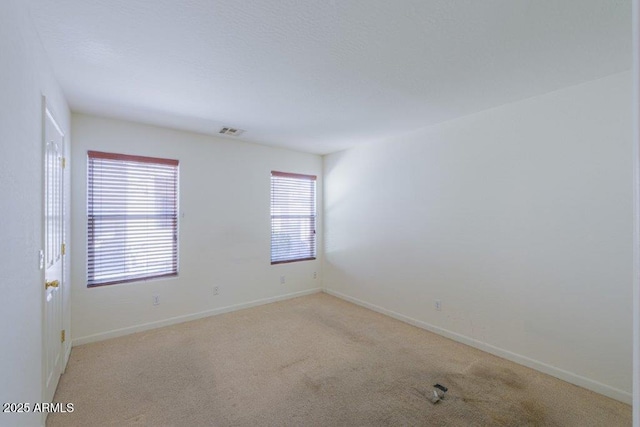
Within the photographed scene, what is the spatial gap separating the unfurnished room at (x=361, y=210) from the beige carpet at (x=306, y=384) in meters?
0.02

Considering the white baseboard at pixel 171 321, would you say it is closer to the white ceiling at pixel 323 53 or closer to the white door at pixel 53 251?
the white door at pixel 53 251

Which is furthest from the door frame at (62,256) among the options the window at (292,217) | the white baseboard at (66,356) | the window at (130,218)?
the window at (292,217)

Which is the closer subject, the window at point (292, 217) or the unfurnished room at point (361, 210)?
the unfurnished room at point (361, 210)

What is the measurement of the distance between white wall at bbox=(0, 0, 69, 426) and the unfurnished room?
20 mm

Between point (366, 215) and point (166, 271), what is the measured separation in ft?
9.03

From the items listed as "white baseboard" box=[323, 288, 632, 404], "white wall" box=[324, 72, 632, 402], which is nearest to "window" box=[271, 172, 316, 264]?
"white wall" box=[324, 72, 632, 402]

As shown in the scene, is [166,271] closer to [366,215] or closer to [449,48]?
[366,215]

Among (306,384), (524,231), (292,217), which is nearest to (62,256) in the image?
(306,384)

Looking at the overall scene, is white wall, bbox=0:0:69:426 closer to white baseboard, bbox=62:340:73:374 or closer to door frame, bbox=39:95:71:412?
door frame, bbox=39:95:71:412

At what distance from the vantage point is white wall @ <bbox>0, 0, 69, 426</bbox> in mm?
1163

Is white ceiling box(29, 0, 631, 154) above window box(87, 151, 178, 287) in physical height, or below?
above

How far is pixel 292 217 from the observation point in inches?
184

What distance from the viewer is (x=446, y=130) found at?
3225 mm

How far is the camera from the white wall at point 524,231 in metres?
2.17
